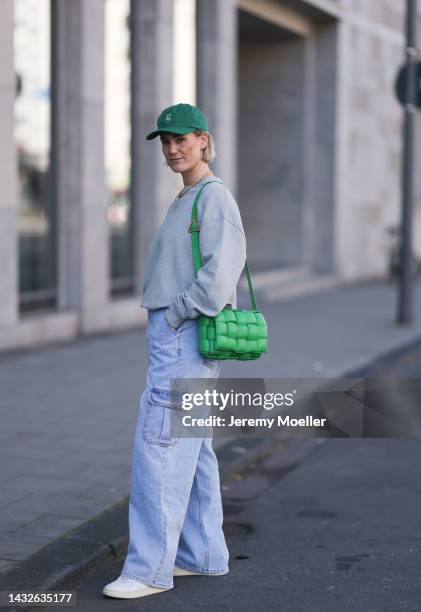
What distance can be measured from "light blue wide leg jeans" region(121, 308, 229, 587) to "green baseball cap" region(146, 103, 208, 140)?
674 mm

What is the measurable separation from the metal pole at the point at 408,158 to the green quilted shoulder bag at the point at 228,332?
9625 millimetres

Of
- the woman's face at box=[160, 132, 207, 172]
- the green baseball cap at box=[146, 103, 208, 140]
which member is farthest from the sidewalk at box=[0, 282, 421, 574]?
the green baseball cap at box=[146, 103, 208, 140]

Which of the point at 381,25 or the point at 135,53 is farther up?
the point at 381,25

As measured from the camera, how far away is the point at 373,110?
75.7 feet

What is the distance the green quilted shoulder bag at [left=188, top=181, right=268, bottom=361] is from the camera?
4000 mm

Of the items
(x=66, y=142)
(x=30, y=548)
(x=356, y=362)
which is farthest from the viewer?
(x=66, y=142)

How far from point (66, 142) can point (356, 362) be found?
13.6 feet

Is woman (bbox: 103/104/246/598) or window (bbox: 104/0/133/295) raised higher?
window (bbox: 104/0/133/295)

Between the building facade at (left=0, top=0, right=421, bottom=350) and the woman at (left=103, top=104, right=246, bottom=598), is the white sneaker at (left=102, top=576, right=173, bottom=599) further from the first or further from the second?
the building facade at (left=0, top=0, right=421, bottom=350)

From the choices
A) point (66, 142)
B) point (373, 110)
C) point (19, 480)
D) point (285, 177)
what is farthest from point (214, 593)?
point (373, 110)

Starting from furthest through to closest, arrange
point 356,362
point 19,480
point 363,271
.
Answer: point 363,271
point 356,362
point 19,480

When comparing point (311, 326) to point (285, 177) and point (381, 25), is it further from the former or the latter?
point (381, 25)

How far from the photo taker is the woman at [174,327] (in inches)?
159

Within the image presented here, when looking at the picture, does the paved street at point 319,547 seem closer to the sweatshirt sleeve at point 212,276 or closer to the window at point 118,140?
the sweatshirt sleeve at point 212,276
